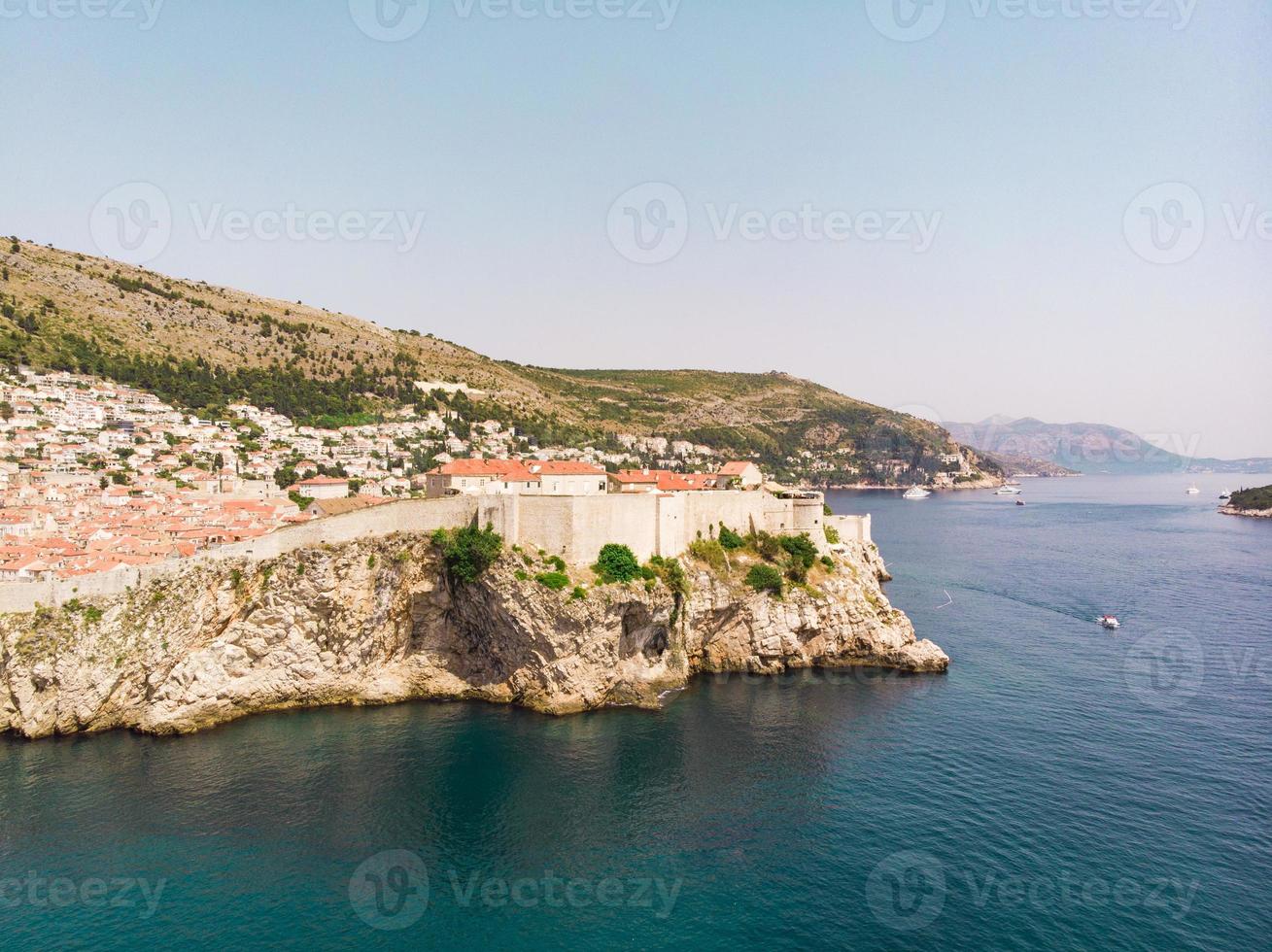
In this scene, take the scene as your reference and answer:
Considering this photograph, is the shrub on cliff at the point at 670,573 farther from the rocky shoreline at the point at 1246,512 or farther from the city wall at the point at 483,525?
the rocky shoreline at the point at 1246,512

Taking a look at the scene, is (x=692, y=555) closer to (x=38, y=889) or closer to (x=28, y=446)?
(x=38, y=889)

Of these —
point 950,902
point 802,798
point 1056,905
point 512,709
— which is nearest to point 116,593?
point 512,709

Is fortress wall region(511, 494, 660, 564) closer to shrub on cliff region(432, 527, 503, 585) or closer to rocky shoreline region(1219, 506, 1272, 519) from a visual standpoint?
shrub on cliff region(432, 527, 503, 585)

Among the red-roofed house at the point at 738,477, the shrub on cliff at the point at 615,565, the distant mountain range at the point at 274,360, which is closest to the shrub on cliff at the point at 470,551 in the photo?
the shrub on cliff at the point at 615,565

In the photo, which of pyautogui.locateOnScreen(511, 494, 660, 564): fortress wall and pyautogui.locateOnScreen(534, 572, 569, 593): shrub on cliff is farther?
pyautogui.locateOnScreen(511, 494, 660, 564): fortress wall
